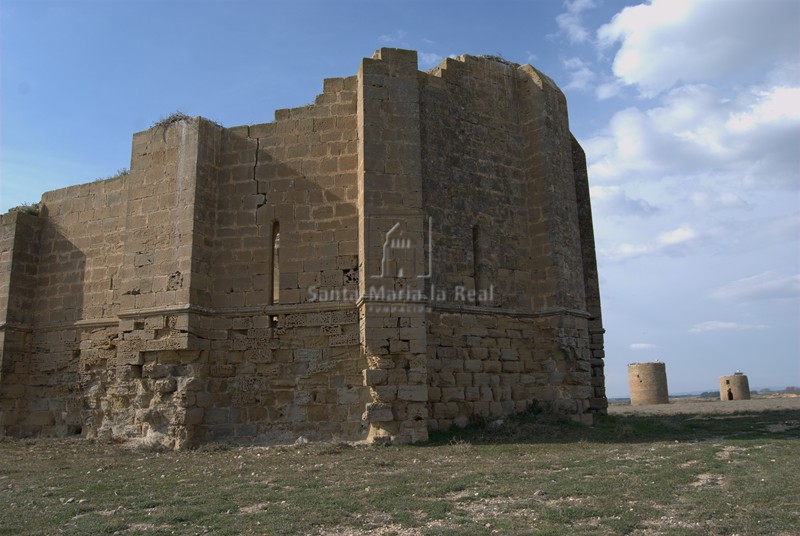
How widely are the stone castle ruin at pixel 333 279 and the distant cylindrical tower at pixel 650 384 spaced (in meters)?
13.0

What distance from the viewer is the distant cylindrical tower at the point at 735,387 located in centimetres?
2762

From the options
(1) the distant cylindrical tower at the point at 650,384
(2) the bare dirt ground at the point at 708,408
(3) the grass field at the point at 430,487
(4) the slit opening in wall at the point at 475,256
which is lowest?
(3) the grass field at the point at 430,487

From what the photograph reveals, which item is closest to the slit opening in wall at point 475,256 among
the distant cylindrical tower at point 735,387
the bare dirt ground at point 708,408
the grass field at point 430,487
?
the grass field at point 430,487

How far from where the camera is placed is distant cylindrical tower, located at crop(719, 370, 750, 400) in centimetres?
2762

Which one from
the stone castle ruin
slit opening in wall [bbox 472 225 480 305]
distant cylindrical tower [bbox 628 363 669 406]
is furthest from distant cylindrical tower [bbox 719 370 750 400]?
slit opening in wall [bbox 472 225 480 305]

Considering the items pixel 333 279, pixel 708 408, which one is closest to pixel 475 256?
pixel 333 279

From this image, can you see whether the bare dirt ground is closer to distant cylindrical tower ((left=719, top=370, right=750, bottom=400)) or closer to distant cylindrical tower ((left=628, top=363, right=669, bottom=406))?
distant cylindrical tower ((left=628, top=363, right=669, bottom=406))

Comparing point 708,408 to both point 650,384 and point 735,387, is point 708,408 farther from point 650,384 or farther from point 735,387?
point 735,387

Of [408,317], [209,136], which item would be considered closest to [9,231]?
[209,136]

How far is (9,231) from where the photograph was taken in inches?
551

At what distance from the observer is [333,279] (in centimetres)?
1119

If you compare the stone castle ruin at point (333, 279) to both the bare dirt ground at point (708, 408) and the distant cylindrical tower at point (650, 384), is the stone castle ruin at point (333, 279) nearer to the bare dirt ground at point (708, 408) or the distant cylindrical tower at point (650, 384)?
the bare dirt ground at point (708, 408)

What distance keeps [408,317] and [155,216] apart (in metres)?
5.18

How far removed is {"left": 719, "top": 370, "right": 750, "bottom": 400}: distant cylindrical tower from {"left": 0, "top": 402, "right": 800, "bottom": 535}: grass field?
19.2 meters
